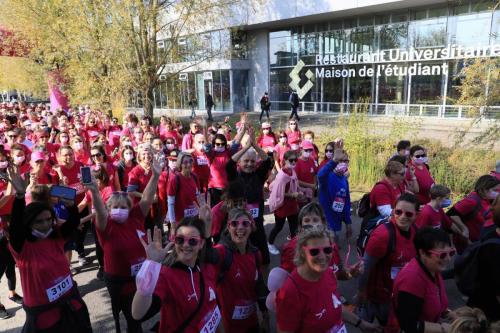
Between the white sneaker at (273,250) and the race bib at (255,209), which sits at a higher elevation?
the race bib at (255,209)

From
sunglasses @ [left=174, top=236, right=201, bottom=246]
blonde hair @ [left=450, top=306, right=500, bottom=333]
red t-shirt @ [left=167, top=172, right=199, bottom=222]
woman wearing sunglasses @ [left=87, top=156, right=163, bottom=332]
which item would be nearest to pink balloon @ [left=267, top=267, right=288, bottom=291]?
sunglasses @ [left=174, top=236, right=201, bottom=246]

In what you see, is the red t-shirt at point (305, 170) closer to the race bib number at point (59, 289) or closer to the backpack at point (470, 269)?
the backpack at point (470, 269)

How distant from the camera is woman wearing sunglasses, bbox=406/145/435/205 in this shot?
19.1 ft

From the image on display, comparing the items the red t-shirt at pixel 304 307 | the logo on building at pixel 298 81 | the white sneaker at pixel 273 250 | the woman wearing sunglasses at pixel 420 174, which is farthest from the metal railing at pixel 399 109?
the red t-shirt at pixel 304 307

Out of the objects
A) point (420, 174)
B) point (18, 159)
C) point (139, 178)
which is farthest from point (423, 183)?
point (18, 159)

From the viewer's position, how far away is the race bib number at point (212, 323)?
257 centimetres

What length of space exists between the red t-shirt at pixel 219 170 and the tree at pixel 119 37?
32.5ft

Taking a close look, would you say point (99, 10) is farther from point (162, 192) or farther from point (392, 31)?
point (392, 31)

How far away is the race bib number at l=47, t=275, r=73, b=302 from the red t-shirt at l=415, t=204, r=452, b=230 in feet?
12.3

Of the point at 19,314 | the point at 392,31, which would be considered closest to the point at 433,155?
the point at 19,314

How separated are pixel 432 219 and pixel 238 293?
2.65m

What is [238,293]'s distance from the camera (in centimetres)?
312

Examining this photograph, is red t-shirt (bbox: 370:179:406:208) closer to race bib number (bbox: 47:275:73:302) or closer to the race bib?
the race bib

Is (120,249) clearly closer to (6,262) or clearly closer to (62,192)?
(62,192)
